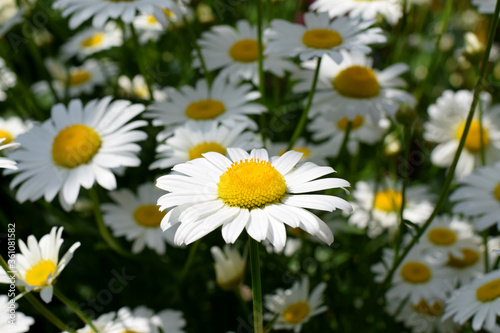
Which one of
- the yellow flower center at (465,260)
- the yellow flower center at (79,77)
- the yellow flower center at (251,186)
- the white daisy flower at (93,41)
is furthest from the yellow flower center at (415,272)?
the yellow flower center at (79,77)

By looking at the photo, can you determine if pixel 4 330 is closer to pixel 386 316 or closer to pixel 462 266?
pixel 386 316

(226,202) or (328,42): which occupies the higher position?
(328,42)

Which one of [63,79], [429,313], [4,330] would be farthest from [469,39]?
[63,79]

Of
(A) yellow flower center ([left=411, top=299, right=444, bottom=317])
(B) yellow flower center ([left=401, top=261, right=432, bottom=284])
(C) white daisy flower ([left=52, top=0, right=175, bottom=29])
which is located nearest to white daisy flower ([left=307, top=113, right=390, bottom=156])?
(B) yellow flower center ([left=401, top=261, right=432, bottom=284])

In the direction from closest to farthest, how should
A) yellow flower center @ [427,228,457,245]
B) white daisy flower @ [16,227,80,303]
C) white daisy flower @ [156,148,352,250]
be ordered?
1. white daisy flower @ [156,148,352,250]
2. white daisy flower @ [16,227,80,303]
3. yellow flower center @ [427,228,457,245]

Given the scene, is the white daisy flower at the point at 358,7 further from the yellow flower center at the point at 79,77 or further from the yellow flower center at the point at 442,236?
the yellow flower center at the point at 79,77

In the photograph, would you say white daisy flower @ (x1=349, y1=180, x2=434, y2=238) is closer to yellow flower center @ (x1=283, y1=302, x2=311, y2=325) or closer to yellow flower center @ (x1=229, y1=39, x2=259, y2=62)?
yellow flower center @ (x1=283, y1=302, x2=311, y2=325)
